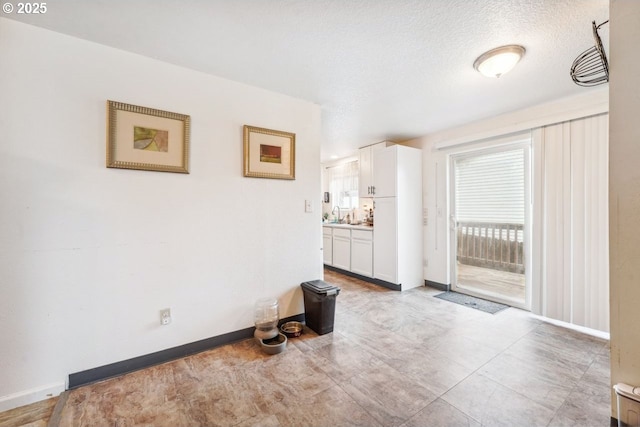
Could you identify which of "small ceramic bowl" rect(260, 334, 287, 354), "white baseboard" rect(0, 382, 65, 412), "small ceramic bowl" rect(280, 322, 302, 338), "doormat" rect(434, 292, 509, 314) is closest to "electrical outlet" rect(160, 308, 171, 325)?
"white baseboard" rect(0, 382, 65, 412)

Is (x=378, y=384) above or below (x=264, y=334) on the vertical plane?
below

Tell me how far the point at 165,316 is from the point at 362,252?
3.03 metres

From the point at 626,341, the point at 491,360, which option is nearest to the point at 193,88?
the point at 626,341

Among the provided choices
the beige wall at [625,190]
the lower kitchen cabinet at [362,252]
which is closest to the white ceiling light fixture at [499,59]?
the beige wall at [625,190]

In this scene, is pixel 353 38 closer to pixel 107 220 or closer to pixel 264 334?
pixel 107 220

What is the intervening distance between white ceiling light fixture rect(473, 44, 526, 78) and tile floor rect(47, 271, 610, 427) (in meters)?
2.27

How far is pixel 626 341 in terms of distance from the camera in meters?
1.18

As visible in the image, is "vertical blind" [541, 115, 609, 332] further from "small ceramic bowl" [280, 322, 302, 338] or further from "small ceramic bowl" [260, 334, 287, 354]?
"small ceramic bowl" [260, 334, 287, 354]

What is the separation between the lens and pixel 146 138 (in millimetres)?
1973

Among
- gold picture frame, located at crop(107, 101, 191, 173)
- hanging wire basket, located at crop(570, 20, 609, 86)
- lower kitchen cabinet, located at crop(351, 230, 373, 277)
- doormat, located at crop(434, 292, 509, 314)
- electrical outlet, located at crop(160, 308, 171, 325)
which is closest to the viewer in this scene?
hanging wire basket, located at crop(570, 20, 609, 86)

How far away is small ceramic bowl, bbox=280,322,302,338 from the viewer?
246cm

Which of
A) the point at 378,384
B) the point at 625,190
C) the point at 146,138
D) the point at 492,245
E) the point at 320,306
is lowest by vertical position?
the point at 378,384

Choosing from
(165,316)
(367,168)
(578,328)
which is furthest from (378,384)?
(367,168)

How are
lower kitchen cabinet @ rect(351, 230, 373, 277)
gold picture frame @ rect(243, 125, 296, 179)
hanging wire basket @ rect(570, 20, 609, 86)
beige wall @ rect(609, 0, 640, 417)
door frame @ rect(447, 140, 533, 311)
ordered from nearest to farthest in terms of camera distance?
beige wall @ rect(609, 0, 640, 417) → hanging wire basket @ rect(570, 20, 609, 86) → gold picture frame @ rect(243, 125, 296, 179) → door frame @ rect(447, 140, 533, 311) → lower kitchen cabinet @ rect(351, 230, 373, 277)
